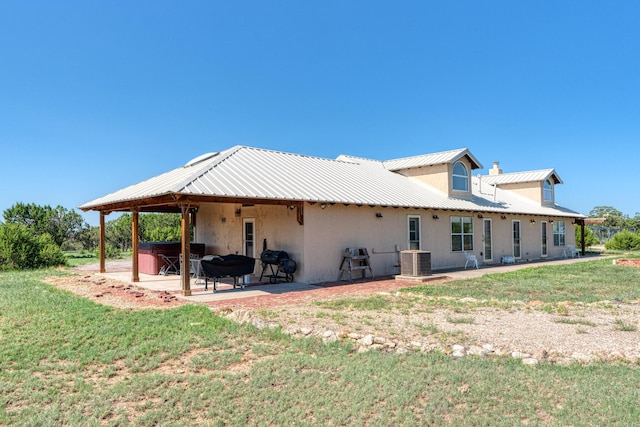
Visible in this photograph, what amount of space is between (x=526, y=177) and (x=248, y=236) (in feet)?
59.8

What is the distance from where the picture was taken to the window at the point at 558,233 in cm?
2317

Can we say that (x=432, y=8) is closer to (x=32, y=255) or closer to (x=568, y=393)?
(x=568, y=393)

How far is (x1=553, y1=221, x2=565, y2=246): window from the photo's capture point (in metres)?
23.2

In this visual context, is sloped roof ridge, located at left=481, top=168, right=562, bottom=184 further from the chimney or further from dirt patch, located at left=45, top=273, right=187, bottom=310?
dirt patch, located at left=45, top=273, right=187, bottom=310

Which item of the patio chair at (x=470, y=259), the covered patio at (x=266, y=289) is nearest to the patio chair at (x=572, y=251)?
the patio chair at (x=470, y=259)

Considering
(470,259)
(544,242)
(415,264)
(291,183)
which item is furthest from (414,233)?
(544,242)

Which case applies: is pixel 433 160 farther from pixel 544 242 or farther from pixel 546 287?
pixel 544 242

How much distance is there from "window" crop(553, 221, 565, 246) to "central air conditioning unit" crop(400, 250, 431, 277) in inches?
565

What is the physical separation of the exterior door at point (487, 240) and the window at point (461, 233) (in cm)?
107

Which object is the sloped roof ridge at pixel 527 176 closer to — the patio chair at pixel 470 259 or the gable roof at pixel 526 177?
the gable roof at pixel 526 177

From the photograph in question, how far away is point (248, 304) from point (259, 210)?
5.00m

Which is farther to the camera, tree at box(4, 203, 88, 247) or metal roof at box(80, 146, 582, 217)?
tree at box(4, 203, 88, 247)

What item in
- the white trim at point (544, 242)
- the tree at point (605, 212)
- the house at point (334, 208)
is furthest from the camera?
the tree at point (605, 212)

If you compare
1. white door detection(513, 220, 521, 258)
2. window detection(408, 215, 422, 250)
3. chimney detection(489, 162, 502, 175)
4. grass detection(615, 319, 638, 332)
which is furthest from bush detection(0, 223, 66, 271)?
chimney detection(489, 162, 502, 175)
